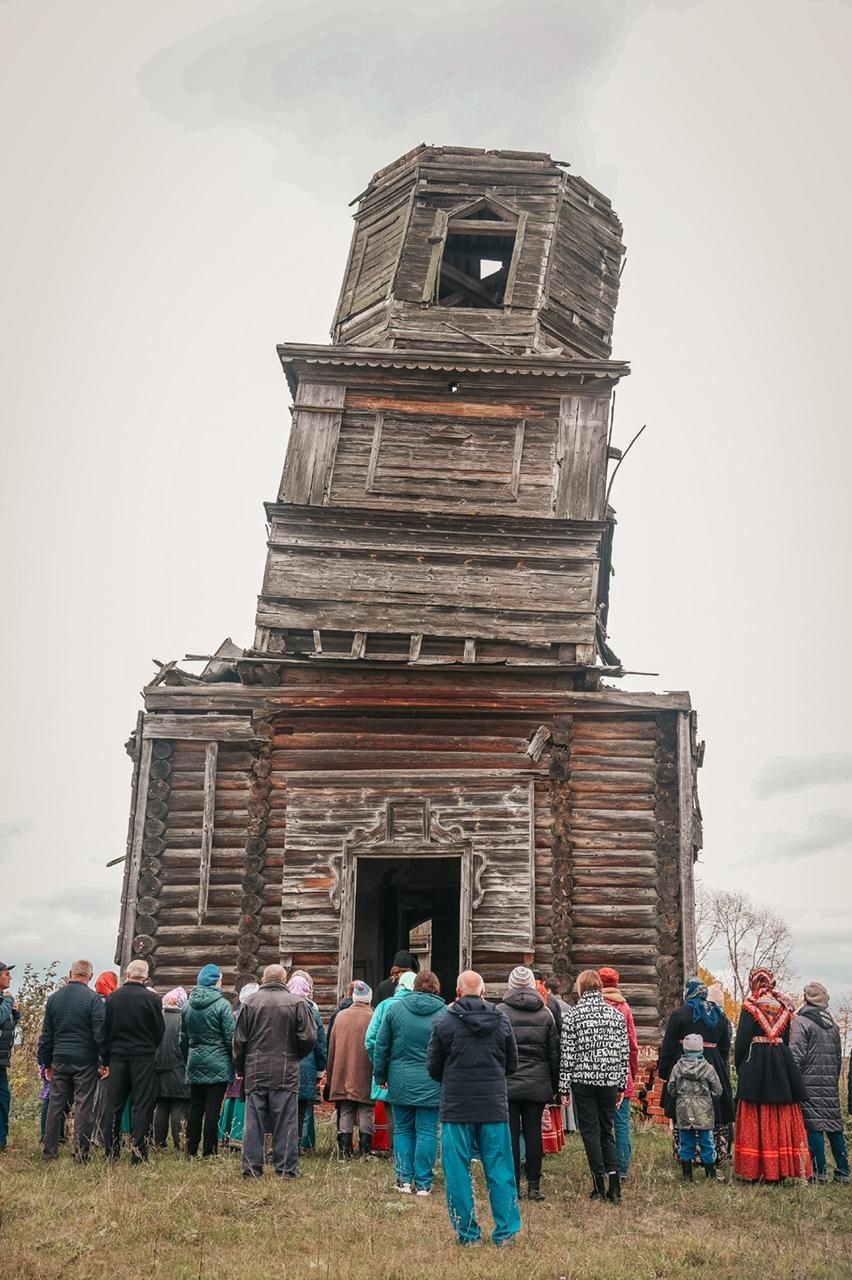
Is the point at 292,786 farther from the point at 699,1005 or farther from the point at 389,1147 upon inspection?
the point at 699,1005

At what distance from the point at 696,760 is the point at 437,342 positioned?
318 inches

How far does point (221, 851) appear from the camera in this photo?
15477mm

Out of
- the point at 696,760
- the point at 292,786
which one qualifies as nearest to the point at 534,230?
the point at 696,760

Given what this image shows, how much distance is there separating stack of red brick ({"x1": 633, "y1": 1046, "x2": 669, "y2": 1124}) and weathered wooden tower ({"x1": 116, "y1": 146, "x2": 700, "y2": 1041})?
23.1 inches

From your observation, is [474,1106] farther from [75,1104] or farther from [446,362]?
[446,362]

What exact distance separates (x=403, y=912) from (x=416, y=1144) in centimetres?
1151

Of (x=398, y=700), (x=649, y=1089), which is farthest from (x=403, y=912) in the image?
(x=649, y=1089)

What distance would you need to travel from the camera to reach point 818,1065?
412 inches

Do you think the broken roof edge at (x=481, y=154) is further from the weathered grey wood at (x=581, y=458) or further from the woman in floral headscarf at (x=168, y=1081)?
the woman in floral headscarf at (x=168, y=1081)

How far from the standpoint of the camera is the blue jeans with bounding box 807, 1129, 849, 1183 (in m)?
10.3

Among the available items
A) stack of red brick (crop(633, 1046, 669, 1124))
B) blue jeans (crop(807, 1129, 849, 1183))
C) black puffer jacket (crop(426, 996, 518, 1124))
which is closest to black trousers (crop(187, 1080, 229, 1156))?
black puffer jacket (crop(426, 996, 518, 1124))

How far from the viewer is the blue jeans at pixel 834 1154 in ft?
33.9

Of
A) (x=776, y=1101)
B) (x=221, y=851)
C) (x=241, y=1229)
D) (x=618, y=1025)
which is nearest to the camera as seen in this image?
(x=241, y=1229)

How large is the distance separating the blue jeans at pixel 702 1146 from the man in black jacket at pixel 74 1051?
199 inches
